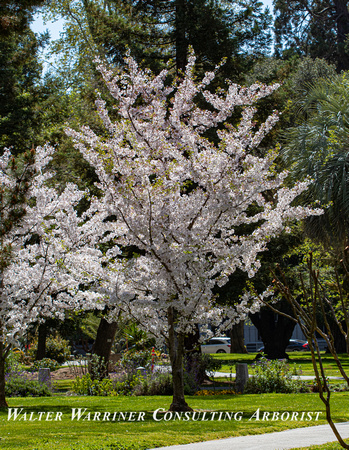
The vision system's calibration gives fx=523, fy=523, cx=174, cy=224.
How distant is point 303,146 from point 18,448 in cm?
977

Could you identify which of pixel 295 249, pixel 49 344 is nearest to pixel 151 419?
pixel 295 249

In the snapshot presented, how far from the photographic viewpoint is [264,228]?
9.77m

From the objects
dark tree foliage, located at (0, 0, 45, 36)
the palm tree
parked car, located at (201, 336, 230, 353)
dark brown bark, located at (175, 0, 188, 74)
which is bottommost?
parked car, located at (201, 336, 230, 353)

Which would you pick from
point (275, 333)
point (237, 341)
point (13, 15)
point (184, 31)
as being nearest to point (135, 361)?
point (13, 15)

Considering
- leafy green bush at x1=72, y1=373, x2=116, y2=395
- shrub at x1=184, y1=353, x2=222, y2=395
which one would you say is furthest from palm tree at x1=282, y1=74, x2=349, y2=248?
leafy green bush at x1=72, y1=373, x2=116, y2=395

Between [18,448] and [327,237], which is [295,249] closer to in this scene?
[327,237]

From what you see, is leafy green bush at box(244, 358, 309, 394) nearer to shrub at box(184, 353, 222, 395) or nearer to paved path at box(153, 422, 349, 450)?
shrub at box(184, 353, 222, 395)

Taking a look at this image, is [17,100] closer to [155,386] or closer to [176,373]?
[155,386]

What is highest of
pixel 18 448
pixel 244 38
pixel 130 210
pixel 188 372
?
pixel 244 38

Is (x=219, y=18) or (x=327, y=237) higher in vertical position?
(x=219, y=18)

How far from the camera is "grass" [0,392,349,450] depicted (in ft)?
22.3

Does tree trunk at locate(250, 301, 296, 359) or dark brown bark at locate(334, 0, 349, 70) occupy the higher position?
dark brown bark at locate(334, 0, 349, 70)

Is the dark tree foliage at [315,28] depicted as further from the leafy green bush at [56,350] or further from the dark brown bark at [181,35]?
the leafy green bush at [56,350]

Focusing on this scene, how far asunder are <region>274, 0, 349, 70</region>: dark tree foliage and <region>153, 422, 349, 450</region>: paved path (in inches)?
1235
